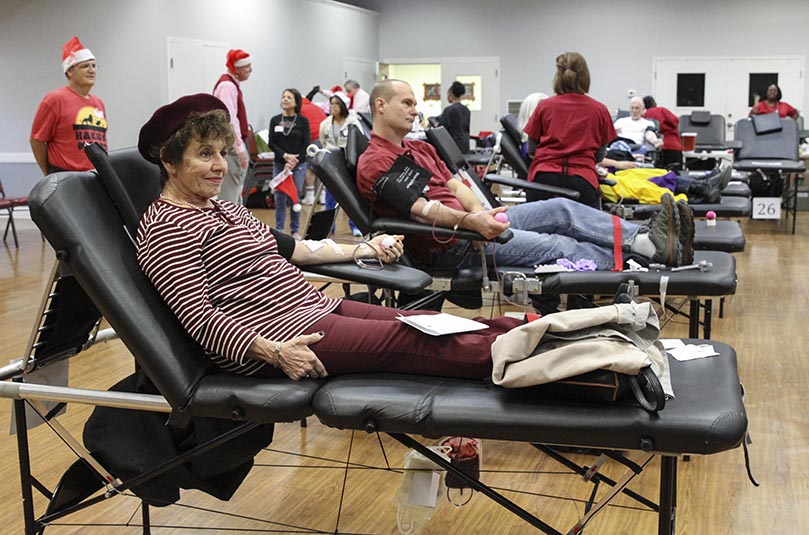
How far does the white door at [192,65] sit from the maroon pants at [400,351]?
303 inches

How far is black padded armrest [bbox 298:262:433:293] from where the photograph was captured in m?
2.55

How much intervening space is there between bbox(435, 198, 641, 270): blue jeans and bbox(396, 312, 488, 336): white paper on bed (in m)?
1.31

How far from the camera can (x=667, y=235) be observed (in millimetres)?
3104

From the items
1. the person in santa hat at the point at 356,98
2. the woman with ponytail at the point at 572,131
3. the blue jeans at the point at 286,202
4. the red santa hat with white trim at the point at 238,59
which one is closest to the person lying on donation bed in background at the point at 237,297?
the woman with ponytail at the point at 572,131

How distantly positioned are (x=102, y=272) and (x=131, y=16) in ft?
26.0

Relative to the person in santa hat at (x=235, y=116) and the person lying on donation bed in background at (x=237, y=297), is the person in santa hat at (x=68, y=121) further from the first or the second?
the person lying on donation bed in background at (x=237, y=297)

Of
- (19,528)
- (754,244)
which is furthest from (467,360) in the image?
(754,244)

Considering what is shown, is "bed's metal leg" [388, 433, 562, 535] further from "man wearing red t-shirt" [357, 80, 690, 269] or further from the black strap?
"man wearing red t-shirt" [357, 80, 690, 269]

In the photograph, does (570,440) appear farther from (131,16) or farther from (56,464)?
(131,16)

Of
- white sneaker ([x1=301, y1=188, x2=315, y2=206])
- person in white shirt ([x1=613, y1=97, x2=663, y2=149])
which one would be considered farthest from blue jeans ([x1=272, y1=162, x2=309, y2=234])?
person in white shirt ([x1=613, y1=97, x2=663, y2=149])

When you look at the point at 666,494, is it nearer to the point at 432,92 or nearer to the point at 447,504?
the point at 447,504

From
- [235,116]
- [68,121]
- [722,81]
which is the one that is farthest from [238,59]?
[722,81]

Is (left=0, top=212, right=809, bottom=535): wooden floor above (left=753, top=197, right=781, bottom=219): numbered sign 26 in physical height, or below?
below

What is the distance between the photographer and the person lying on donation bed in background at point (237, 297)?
196 cm
